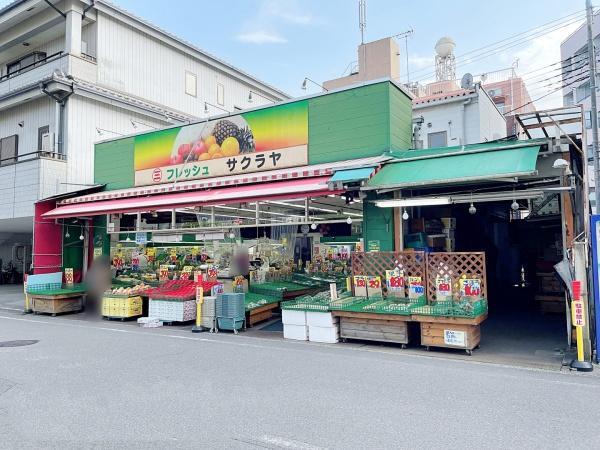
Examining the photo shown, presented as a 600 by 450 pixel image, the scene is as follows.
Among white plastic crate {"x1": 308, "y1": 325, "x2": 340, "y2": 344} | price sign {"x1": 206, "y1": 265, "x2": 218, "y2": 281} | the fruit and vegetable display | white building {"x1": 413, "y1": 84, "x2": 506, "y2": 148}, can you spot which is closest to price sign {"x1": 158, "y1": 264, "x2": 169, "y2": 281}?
price sign {"x1": 206, "y1": 265, "x2": 218, "y2": 281}

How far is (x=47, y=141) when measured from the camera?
18656 mm

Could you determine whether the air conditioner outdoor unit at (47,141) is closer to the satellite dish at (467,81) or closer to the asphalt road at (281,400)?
the asphalt road at (281,400)

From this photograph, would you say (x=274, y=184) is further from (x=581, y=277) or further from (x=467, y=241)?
(x=467, y=241)

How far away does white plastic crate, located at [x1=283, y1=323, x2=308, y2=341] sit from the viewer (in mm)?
10031

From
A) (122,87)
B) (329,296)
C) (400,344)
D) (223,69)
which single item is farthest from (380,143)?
(223,69)

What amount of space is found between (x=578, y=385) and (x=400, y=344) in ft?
11.5

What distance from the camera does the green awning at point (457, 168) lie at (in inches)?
329

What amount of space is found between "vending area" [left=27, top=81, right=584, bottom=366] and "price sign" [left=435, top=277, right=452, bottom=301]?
0.03 metres

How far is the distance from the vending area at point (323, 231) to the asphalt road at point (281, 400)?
1.57m

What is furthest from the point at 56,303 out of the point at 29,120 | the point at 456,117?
the point at 456,117

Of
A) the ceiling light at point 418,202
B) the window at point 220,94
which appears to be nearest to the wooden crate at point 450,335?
the ceiling light at point 418,202

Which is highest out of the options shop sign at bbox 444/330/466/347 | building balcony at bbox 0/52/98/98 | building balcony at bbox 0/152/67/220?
building balcony at bbox 0/52/98/98

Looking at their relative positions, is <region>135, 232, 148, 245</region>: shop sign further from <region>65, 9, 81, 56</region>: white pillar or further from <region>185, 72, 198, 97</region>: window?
<region>185, 72, 198, 97</region>: window

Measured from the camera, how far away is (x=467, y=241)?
17141 mm
